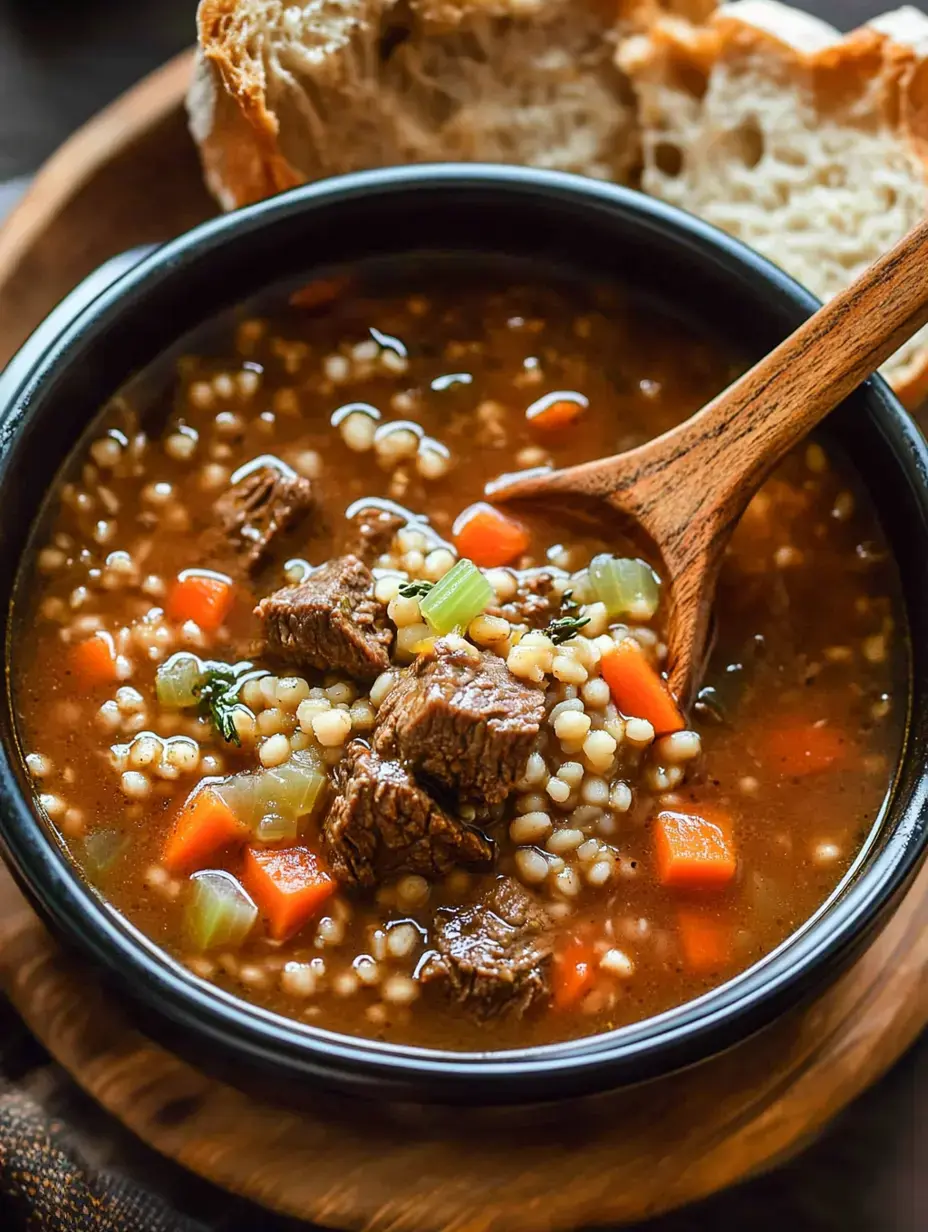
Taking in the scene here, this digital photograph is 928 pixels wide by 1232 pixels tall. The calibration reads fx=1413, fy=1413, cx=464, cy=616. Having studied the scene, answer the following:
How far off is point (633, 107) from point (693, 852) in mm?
2005

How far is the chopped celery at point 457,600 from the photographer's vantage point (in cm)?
288

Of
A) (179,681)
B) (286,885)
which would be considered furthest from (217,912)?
(179,681)

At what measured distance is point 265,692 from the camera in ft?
9.73

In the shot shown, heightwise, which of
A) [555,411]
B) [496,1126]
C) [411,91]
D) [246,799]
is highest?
[411,91]

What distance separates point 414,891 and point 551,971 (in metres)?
0.31

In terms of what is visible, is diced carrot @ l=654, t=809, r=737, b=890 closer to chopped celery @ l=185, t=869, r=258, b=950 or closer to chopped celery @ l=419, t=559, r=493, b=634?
chopped celery @ l=419, t=559, r=493, b=634

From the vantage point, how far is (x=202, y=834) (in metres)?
2.83

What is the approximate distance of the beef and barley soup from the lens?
277 cm

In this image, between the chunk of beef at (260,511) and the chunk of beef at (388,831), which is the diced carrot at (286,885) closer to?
the chunk of beef at (388,831)

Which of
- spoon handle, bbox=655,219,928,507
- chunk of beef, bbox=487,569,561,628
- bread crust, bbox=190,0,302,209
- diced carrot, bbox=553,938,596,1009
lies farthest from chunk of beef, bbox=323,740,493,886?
bread crust, bbox=190,0,302,209

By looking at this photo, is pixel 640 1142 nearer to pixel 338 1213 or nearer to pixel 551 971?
pixel 551 971

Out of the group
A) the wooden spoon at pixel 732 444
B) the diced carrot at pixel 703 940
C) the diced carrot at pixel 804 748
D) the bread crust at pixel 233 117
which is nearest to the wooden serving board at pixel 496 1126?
the diced carrot at pixel 703 940

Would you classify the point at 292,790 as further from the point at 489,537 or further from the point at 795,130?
the point at 795,130

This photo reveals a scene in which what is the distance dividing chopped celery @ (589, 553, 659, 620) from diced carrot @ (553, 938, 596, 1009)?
2.39ft
